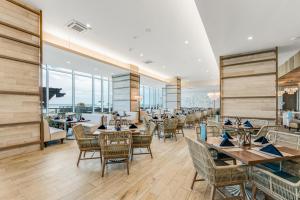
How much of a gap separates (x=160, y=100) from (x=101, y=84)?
1076 centimetres

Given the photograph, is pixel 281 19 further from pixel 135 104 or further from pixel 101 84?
pixel 101 84

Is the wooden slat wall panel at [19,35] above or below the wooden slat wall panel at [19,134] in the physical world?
above

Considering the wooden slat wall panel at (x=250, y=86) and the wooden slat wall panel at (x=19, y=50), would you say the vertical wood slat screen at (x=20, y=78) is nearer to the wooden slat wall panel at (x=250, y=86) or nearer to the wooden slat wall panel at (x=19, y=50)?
the wooden slat wall panel at (x=19, y=50)

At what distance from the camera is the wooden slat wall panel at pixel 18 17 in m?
3.78

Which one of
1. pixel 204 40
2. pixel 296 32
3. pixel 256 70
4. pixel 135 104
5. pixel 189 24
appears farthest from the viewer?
pixel 135 104

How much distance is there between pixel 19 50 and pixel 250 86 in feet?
24.9

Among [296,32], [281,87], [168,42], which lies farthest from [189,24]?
[281,87]

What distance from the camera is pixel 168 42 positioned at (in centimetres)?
643

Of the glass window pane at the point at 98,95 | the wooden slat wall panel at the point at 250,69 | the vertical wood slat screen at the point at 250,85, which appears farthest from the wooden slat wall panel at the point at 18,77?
the glass window pane at the point at 98,95

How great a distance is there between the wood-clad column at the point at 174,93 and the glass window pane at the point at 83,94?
24.7ft

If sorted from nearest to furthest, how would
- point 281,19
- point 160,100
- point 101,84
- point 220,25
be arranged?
1. point 281,19
2. point 220,25
3. point 101,84
4. point 160,100

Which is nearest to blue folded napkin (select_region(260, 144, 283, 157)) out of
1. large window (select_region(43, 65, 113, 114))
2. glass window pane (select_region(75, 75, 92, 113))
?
large window (select_region(43, 65, 113, 114))

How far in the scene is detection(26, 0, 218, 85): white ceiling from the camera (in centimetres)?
405

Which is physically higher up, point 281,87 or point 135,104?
point 281,87
